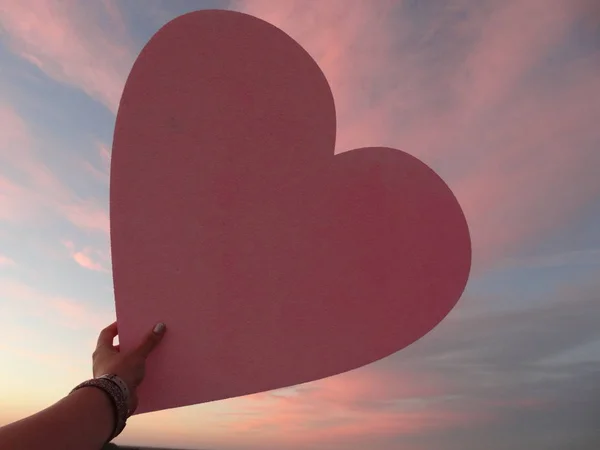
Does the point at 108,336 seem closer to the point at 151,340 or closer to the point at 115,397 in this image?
the point at 151,340

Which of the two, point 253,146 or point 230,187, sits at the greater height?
point 253,146

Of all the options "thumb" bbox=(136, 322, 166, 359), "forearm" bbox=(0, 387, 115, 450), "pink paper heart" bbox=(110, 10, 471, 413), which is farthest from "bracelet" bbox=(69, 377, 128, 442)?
"pink paper heart" bbox=(110, 10, 471, 413)

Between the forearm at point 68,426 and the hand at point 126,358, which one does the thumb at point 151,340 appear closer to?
the hand at point 126,358

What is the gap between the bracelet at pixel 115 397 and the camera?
112cm

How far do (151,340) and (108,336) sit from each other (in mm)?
131

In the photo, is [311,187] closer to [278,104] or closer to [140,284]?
[278,104]

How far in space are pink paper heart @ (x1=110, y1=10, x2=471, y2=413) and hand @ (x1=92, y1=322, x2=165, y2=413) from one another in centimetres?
6

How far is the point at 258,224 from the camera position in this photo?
1683 mm

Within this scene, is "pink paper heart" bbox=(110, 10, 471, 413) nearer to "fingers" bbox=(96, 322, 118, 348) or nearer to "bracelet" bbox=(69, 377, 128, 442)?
"fingers" bbox=(96, 322, 118, 348)

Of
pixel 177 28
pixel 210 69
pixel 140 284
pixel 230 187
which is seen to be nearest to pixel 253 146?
pixel 230 187

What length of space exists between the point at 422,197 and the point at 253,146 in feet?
2.01

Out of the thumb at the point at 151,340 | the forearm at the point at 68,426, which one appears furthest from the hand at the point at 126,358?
the forearm at the point at 68,426

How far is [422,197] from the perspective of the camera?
170 centimetres

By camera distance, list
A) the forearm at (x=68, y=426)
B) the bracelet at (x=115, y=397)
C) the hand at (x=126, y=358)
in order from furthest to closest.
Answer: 1. the hand at (x=126, y=358)
2. the bracelet at (x=115, y=397)
3. the forearm at (x=68, y=426)
